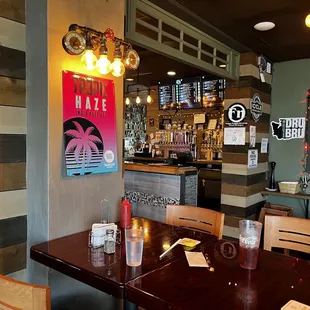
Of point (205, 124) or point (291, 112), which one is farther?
point (205, 124)

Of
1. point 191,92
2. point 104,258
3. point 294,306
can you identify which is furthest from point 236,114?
point 294,306

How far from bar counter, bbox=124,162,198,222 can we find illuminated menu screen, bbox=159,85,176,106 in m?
2.44

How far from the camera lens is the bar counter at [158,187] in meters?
4.34

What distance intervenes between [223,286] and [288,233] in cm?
88

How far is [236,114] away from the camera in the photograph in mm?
4121

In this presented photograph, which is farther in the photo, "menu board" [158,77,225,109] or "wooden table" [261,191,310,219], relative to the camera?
"menu board" [158,77,225,109]

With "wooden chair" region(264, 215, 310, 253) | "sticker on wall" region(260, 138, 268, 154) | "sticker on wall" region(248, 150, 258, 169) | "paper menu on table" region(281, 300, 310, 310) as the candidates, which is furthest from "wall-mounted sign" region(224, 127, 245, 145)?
"paper menu on table" region(281, 300, 310, 310)

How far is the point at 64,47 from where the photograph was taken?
182 centimetres

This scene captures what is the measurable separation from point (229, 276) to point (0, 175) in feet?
4.38

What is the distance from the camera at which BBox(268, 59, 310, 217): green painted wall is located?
4324 mm

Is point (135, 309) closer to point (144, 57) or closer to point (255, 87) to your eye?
point (255, 87)

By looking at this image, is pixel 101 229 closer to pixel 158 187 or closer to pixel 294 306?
pixel 294 306

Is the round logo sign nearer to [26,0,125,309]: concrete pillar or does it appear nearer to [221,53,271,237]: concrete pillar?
[221,53,271,237]: concrete pillar

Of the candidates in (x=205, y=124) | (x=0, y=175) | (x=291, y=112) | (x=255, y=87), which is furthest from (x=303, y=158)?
(x=0, y=175)
